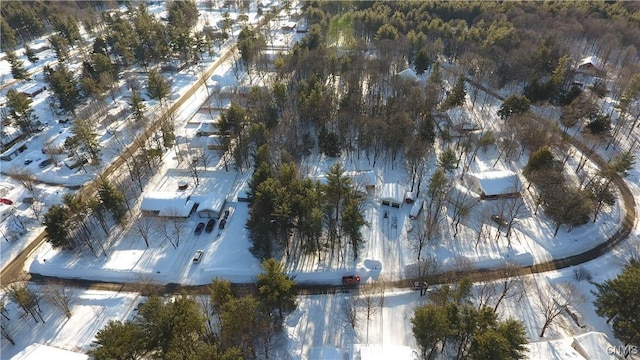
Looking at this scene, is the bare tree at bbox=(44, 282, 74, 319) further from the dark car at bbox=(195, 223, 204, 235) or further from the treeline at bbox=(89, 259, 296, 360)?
the dark car at bbox=(195, 223, 204, 235)

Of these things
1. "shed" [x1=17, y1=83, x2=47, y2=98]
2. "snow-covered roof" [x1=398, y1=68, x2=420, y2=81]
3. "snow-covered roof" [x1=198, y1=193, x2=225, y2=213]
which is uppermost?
"snow-covered roof" [x1=398, y1=68, x2=420, y2=81]

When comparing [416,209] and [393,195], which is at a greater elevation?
[393,195]

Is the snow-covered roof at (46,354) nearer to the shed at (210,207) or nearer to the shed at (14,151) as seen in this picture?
the shed at (210,207)

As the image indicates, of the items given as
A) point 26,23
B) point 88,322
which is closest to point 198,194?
point 88,322

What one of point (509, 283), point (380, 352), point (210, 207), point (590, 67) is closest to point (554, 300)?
point (509, 283)

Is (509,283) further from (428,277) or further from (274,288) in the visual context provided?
(274,288)

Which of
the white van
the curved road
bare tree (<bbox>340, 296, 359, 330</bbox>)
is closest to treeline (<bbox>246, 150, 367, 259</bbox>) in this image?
the curved road
